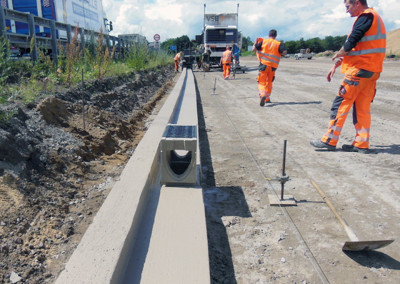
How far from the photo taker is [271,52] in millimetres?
9648

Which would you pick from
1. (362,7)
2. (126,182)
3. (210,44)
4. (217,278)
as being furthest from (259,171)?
(210,44)

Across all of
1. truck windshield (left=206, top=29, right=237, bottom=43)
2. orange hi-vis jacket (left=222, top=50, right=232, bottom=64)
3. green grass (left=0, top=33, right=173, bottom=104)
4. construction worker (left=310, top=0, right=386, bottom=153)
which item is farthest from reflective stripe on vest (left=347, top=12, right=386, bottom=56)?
truck windshield (left=206, top=29, right=237, bottom=43)

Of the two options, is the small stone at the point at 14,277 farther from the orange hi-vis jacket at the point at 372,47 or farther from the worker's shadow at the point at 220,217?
the orange hi-vis jacket at the point at 372,47

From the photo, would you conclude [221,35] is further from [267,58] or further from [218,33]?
[267,58]

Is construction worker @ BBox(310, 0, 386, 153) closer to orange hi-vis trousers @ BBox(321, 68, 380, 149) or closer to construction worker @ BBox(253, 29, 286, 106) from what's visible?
orange hi-vis trousers @ BBox(321, 68, 380, 149)

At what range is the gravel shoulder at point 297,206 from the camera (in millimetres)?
2652

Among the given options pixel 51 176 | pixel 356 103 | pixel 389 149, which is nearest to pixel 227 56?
pixel 356 103

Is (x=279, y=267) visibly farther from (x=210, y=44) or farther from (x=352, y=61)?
(x=210, y=44)

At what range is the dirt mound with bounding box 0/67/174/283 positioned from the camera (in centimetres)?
247

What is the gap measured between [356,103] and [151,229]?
4.00 meters

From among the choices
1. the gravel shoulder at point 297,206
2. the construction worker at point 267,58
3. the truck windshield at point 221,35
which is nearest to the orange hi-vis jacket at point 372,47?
the gravel shoulder at point 297,206

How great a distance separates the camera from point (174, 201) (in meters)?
3.28

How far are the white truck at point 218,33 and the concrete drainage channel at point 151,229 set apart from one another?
2311 centimetres

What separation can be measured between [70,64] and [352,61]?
16.3ft
